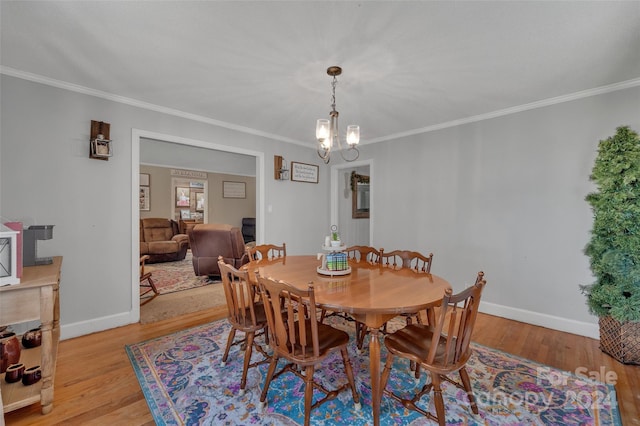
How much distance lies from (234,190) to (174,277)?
4.54 m

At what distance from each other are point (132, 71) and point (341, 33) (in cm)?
173

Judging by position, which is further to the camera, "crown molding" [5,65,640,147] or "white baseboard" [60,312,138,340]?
"white baseboard" [60,312,138,340]

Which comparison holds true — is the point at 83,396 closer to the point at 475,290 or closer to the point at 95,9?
the point at 95,9

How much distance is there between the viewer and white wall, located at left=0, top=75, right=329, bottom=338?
234 cm

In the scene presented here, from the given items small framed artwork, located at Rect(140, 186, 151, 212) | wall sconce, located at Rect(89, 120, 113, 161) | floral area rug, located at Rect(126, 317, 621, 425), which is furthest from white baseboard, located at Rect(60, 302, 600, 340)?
small framed artwork, located at Rect(140, 186, 151, 212)

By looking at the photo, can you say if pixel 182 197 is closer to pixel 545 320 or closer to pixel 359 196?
pixel 359 196

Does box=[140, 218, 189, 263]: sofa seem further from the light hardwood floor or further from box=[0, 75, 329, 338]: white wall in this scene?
the light hardwood floor

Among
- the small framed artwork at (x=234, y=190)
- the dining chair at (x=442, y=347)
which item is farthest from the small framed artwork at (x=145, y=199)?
the dining chair at (x=442, y=347)

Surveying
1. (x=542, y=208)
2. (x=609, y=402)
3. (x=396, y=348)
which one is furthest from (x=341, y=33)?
(x=609, y=402)

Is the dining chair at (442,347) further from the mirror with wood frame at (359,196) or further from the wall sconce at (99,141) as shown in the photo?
the mirror with wood frame at (359,196)

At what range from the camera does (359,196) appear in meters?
5.64

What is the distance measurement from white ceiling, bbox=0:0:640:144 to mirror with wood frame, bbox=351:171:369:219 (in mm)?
2474

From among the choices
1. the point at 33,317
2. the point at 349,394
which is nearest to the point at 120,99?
the point at 33,317

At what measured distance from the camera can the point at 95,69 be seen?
226 centimetres
